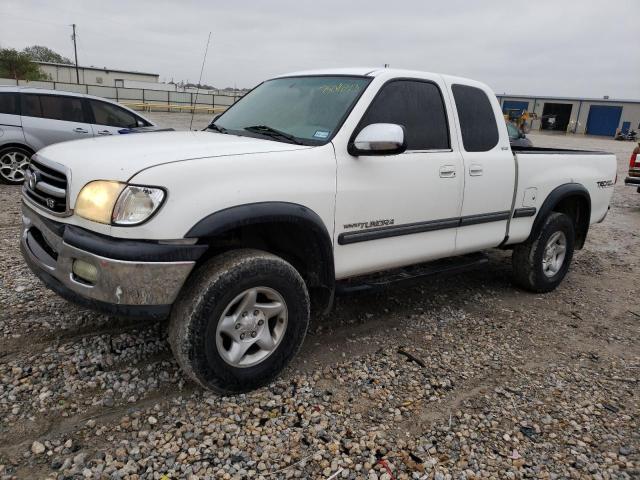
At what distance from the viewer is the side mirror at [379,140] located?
120 inches

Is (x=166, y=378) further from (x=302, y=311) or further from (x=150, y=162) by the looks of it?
(x=150, y=162)

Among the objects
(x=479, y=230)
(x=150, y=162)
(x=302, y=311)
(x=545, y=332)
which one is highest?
(x=150, y=162)

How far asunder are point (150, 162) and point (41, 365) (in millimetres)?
1520

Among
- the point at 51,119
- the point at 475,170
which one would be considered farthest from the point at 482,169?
the point at 51,119

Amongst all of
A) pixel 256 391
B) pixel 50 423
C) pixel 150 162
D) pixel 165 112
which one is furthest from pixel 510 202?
pixel 165 112

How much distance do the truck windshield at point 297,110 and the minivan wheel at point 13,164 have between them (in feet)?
19.3

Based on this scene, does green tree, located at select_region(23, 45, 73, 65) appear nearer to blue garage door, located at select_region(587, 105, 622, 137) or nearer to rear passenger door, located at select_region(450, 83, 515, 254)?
blue garage door, located at select_region(587, 105, 622, 137)

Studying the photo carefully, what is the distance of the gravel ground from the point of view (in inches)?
97.3

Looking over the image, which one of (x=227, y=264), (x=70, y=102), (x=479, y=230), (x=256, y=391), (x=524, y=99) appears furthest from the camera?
(x=524, y=99)

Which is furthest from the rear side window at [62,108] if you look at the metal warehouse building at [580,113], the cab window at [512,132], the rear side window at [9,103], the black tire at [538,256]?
the metal warehouse building at [580,113]

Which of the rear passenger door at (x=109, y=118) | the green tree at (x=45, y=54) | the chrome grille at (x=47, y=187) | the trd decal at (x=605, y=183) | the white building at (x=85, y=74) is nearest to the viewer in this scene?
the chrome grille at (x=47, y=187)

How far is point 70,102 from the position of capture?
8.72m

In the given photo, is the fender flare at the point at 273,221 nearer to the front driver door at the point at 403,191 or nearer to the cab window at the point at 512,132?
the front driver door at the point at 403,191

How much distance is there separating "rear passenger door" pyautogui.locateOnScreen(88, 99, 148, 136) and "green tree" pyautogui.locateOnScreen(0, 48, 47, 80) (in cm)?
4725
